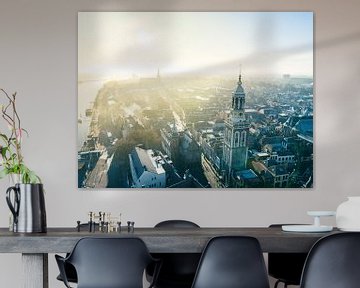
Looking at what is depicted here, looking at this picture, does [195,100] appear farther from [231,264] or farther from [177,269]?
[231,264]

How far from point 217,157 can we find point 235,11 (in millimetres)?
1170

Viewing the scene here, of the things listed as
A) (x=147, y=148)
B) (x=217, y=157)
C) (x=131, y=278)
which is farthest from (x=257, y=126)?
(x=131, y=278)

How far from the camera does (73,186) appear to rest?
596cm

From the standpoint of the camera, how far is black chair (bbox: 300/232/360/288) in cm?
366

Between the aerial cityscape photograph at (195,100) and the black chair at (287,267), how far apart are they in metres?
1.11

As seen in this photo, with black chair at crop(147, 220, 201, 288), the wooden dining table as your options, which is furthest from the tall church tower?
the wooden dining table

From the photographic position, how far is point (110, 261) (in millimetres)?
3721

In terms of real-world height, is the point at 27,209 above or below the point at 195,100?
below

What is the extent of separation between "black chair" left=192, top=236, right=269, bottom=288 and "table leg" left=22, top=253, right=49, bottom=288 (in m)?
0.77

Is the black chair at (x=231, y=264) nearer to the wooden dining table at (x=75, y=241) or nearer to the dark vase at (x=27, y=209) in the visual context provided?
the wooden dining table at (x=75, y=241)

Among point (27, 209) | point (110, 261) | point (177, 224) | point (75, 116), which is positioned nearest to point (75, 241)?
point (110, 261)

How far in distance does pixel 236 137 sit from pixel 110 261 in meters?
2.52

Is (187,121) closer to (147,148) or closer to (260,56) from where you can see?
(147,148)

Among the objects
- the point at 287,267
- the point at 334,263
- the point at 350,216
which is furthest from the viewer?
the point at 287,267
